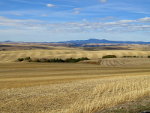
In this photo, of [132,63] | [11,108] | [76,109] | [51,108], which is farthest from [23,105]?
[132,63]

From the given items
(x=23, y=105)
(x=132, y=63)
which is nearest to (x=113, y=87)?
(x=23, y=105)

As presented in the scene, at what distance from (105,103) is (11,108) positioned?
5.45 metres

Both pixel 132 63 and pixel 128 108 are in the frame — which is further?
pixel 132 63

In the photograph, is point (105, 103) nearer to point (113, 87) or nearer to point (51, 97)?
point (51, 97)

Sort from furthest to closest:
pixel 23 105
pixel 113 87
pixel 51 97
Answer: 1. pixel 113 87
2. pixel 51 97
3. pixel 23 105

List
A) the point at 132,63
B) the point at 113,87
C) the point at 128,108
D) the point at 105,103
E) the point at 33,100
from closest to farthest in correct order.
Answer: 1. the point at 128,108
2. the point at 105,103
3. the point at 33,100
4. the point at 113,87
5. the point at 132,63

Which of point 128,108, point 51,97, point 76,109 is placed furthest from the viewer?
point 51,97

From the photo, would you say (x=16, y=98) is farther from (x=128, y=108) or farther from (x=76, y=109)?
(x=128, y=108)

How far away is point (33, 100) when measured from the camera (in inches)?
674

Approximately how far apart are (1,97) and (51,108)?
5427 millimetres

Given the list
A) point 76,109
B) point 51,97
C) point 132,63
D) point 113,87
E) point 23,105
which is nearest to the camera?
point 76,109

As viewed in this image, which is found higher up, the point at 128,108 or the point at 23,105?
the point at 128,108

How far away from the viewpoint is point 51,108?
14586 mm

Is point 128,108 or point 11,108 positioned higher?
point 128,108
